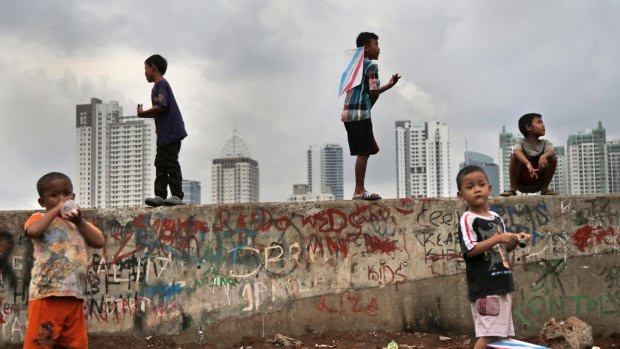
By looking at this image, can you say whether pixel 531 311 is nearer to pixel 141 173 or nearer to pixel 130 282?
pixel 130 282

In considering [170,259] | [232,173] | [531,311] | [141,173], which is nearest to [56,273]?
[170,259]

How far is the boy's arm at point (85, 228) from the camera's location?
374 centimetres

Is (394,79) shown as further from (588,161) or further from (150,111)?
(588,161)

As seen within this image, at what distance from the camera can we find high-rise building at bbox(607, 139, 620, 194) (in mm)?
81312

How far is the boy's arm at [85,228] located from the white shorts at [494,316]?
2340mm

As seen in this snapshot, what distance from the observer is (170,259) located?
20.0 feet

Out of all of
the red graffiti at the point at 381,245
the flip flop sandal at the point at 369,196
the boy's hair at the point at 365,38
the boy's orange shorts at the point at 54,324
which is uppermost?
the boy's hair at the point at 365,38

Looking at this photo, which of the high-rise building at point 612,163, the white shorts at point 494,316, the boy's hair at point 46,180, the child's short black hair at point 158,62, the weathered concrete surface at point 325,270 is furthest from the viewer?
the high-rise building at point 612,163

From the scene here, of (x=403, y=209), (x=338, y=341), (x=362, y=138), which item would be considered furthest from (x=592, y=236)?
(x=338, y=341)

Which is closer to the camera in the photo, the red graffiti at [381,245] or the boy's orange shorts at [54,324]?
the boy's orange shorts at [54,324]

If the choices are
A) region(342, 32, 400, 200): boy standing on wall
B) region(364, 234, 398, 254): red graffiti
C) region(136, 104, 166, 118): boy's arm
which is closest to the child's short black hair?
region(136, 104, 166, 118): boy's arm

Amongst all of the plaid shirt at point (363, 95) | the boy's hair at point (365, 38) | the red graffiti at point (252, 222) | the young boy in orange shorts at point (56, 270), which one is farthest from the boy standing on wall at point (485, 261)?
the boy's hair at point (365, 38)

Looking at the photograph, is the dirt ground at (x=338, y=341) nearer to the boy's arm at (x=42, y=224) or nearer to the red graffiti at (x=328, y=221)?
the red graffiti at (x=328, y=221)

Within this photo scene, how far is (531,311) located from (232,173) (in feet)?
389
